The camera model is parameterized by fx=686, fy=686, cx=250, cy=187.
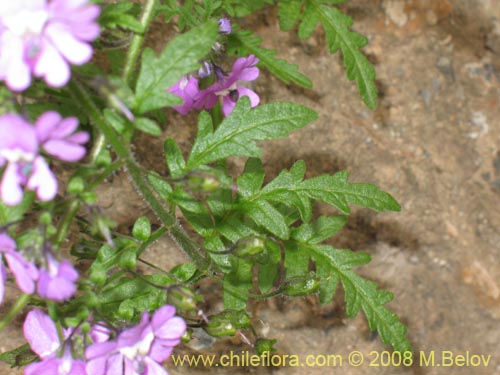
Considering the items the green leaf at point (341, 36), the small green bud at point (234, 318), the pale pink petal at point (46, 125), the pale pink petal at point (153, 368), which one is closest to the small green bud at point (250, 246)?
the small green bud at point (234, 318)

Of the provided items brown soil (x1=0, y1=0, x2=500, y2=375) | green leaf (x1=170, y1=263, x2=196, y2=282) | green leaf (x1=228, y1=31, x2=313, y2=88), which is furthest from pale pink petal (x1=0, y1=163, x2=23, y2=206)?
brown soil (x1=0, y1=0, x2=500, y2=375)

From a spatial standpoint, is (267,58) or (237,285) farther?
(267,58)

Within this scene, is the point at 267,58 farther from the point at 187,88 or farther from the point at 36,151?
the point at 36,151

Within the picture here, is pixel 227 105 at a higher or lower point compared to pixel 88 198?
lower

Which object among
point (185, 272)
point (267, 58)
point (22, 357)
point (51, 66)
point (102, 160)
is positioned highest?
point (51, 66)

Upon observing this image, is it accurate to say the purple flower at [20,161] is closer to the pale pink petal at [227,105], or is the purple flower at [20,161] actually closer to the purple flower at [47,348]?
the purple flower at [47,348]

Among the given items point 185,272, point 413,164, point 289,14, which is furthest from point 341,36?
point 413,164

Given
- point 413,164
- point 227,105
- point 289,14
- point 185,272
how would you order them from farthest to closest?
point 413,164 < point 289,14 < point 227,105 < point 185,272
